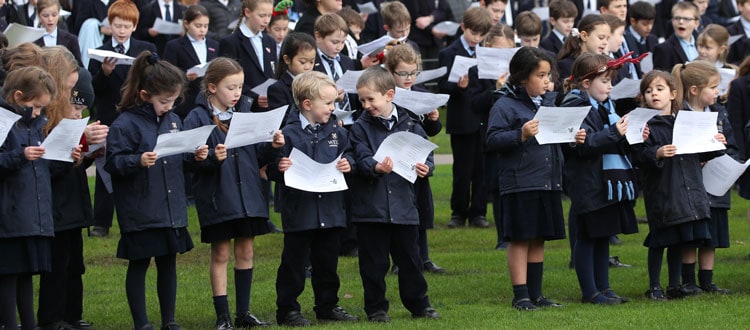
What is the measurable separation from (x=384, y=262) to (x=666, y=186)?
2.29 m

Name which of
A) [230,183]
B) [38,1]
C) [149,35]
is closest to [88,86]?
[230,183]

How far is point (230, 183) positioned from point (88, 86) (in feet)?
5.01

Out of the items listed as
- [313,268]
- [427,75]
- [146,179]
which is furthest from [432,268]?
[146,179]

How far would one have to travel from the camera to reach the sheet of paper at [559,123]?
31.0ft

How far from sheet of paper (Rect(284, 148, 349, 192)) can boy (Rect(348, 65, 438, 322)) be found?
25 centimetres

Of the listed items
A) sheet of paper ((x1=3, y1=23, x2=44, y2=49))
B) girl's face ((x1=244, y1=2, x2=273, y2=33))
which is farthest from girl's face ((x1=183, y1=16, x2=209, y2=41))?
sheet of paper ((x1=3, y1=23, x2=44, y2=49))

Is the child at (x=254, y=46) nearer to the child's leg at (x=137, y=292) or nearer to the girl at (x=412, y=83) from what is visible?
the girl at (x=412, y=83)

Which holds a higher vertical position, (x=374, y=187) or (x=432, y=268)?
(x=374, y=187)

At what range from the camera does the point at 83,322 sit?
9633mm

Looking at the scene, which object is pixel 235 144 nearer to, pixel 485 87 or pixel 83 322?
pixel 83 322

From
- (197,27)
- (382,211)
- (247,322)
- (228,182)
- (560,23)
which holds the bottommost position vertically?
(247,322)

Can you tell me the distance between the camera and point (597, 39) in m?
12.0

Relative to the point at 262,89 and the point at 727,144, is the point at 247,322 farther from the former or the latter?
the point at 727,144

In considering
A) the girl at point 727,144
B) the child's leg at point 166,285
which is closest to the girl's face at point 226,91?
the child's leg at point 166,285
